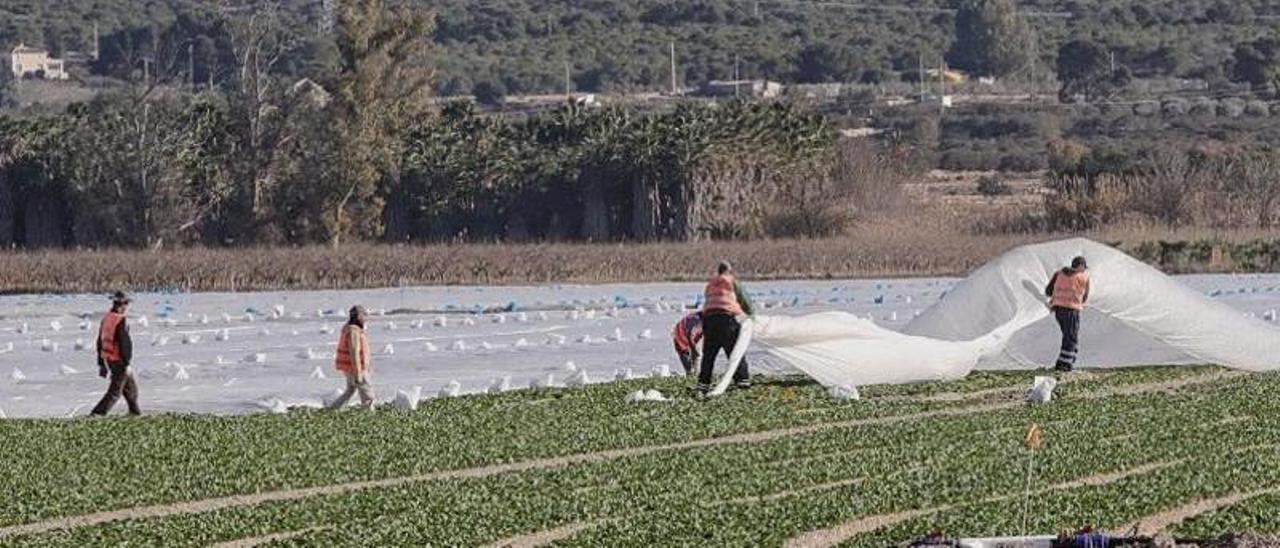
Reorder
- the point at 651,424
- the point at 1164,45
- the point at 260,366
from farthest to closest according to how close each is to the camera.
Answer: the point at 1164,45
the point at 260,366
the point at 651,424

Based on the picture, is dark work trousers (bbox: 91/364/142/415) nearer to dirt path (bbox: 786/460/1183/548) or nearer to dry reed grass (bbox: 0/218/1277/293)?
dirt path (bbox: 786/460/1183/548)

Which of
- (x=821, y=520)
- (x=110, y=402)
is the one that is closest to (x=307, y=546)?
(x=821, y=520)

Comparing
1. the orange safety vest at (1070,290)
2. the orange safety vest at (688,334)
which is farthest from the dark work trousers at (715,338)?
the orange safety vest at (1070,290)

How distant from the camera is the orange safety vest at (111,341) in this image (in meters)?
28.3

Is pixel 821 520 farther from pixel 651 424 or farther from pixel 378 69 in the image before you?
pixel 378 69

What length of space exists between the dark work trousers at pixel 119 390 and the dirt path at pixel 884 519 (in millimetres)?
10793

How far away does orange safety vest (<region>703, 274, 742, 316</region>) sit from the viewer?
30391 millimetres

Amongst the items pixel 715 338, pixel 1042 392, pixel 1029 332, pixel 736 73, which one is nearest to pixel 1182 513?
pixel 1042 392

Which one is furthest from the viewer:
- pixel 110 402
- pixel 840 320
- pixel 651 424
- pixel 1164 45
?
pixel 1164 45

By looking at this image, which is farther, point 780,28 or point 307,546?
point 780,28

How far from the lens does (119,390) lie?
28.5 m

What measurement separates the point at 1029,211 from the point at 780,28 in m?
87.1

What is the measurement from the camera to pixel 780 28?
16462 centimetres

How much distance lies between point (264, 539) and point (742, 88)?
12541cm
